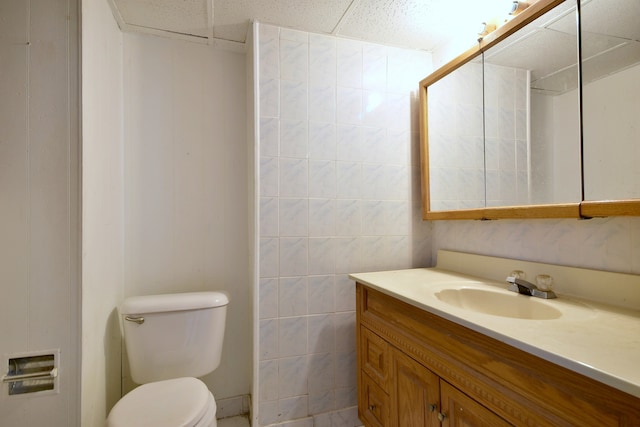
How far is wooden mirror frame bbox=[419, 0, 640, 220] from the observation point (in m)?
0.87

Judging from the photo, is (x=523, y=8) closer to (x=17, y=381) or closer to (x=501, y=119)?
(x=501, y=119)

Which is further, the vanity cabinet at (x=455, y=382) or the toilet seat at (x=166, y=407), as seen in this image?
the toilet seat at (x=166, y=407)

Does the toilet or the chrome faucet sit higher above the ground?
the chrome faucet

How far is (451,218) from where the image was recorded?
1460 millimetres

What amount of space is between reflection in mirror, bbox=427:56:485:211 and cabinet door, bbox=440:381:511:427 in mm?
807

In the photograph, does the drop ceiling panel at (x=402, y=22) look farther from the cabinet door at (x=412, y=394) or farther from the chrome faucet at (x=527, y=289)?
the cabinet door at (x=412, y=394)

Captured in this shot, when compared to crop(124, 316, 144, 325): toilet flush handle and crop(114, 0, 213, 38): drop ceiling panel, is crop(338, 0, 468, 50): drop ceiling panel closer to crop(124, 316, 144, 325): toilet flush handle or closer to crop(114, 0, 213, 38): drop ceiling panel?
crop(114, 0, 213, 38): drop ceiling panel

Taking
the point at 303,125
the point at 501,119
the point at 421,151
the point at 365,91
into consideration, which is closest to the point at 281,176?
the point at 303,125

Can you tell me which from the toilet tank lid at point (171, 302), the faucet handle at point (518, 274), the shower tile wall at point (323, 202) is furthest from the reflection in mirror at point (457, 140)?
the toilet tank lid at point (171, 302)

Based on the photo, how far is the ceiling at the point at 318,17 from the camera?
52.8 inches

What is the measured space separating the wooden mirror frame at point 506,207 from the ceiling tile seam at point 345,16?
0.52 m

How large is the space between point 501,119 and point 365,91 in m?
0.68

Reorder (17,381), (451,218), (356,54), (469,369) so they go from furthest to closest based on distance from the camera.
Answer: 1. (356,54)
2. (451,218)
3. (17,381)
4. (469,369)

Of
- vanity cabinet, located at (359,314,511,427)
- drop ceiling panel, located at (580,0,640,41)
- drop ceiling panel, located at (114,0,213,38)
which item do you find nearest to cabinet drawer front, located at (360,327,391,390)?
vanity cabinet, located at (359,314,511,427)
